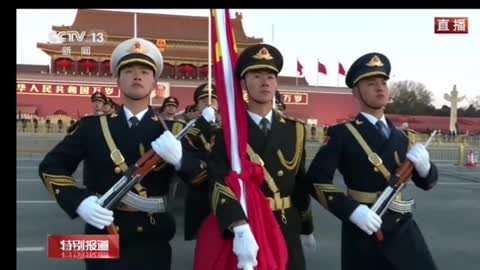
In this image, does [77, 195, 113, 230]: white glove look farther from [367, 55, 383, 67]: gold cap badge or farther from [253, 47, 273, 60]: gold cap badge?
[367, 55, 383, 67]: gold cap badge

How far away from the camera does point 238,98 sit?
2436 mm

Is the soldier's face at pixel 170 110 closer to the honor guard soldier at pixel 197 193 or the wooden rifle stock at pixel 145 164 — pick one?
the honor guard soldier at pixel 197 193

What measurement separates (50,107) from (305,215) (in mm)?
26346

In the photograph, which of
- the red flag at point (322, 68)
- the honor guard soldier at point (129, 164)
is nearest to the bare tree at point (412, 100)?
the red flag at point (322, 68)

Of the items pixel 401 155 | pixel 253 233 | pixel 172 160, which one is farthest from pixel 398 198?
pixel 172 160

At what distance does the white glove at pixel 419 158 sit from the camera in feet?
8.19

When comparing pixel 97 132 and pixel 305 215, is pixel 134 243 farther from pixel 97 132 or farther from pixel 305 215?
pixel 305 215

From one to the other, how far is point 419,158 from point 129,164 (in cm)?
144

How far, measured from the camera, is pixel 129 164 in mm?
2416

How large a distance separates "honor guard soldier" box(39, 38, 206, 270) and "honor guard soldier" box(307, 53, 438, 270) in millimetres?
739

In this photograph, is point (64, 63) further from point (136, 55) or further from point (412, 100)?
point (136, 55)

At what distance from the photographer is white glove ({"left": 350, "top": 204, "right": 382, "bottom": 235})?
2359 millimetres

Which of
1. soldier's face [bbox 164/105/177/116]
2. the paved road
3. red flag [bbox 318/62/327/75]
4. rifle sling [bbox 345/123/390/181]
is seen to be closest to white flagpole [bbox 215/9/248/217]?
rifle sling [bbox 345/123/390/181]
